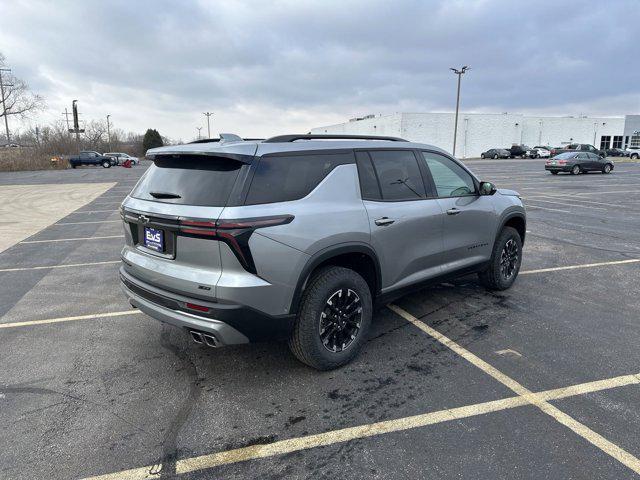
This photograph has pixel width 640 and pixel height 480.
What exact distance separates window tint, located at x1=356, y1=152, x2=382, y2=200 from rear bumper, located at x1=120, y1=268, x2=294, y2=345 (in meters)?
1.25

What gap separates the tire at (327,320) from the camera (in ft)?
10.9

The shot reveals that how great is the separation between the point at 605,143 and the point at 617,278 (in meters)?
89.7

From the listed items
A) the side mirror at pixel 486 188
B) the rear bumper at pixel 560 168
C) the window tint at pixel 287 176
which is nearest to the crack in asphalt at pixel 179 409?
the window tint at pixel 287 176

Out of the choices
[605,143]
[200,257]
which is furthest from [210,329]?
[605,143]

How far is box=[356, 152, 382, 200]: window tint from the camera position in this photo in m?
3.74

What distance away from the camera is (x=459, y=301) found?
521cm

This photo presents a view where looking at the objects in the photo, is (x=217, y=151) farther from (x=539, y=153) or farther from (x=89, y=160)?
(x=539, y=153)

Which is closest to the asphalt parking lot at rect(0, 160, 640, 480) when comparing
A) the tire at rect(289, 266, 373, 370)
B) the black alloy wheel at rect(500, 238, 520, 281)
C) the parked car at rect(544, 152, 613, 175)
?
the tire at rect(289, 266, 373, 370)

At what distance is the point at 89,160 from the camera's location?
4959 centimetres

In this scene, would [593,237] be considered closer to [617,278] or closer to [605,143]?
[617,278]

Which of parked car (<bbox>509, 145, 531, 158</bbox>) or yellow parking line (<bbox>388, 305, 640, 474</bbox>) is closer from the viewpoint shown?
yellow parking line (<bbox>388, 305, 640, 474</bbox>)

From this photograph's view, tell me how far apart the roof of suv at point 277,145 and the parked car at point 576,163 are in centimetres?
2894

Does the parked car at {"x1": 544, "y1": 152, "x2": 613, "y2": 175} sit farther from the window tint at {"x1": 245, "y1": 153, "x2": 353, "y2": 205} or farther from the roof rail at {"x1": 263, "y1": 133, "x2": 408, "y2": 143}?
the window tint at {"x1": 245, "y1": 153, "x2": 353, "y2": 205}

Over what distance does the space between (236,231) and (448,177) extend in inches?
107
